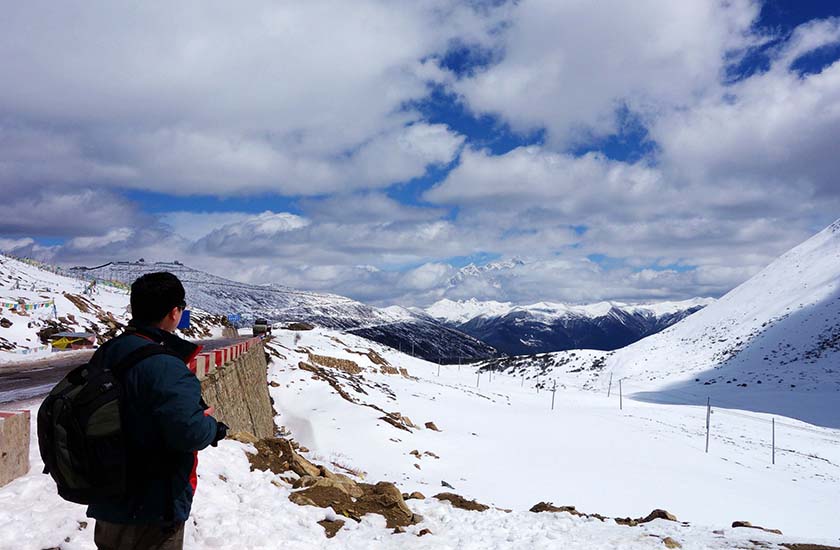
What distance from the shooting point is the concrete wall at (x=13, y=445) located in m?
6.85

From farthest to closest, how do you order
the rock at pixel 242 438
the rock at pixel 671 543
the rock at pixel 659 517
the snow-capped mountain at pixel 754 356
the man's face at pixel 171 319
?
the snow-capped mountain at pixel 754 356
the rock at pixel 659 517
the rock at pixel 242 438
the rock at pixel 671 543
the man's face at pixel 171 319

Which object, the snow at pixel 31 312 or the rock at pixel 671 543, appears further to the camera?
the snow at pixel 31 312

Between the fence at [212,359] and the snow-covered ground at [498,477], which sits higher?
the fence at [212,359]

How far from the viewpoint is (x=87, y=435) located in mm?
3443

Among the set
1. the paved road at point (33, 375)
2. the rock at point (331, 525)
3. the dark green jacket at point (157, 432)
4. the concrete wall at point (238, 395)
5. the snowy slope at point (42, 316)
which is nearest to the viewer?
the dark green jacket at point (157, 432)

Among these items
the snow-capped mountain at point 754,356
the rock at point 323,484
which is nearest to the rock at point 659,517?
the rock at point 323,484

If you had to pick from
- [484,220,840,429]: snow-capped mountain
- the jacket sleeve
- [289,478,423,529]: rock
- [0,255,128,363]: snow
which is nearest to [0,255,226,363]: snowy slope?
[0,255,128,363]: snow

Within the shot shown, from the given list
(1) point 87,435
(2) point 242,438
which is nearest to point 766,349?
(2) point 242,438

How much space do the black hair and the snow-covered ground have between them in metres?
4.08

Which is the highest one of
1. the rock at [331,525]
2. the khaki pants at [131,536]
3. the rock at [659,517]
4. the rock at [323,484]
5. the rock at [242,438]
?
the khaki pants at [131,536]

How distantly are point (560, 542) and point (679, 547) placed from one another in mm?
2145

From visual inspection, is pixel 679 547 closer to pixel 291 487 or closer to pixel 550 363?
pixel 291 487

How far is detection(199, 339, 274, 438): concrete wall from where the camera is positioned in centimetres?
1369

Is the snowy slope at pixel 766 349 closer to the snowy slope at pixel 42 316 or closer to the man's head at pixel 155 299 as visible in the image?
the snowy slope at pixel 42 316
